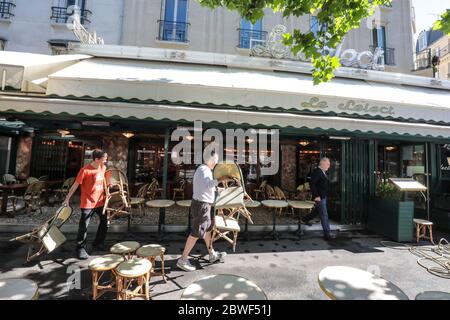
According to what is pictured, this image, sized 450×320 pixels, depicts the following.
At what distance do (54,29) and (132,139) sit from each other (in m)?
Result: 5.88

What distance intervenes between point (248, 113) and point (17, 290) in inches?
173

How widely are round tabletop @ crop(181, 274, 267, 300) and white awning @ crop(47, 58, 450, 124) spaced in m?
3.91

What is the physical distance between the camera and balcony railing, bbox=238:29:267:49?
10.6 metres

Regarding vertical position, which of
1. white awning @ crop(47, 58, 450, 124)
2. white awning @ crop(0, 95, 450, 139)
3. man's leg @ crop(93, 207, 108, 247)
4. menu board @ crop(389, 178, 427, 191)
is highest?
white awning @ crop(47, 58, 450, 124)

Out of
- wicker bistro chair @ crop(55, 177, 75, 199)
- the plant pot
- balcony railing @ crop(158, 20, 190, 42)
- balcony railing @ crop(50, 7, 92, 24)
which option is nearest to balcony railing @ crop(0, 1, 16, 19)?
balcony railing @ crop(50, 7, 92, 24)

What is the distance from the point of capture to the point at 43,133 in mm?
11141

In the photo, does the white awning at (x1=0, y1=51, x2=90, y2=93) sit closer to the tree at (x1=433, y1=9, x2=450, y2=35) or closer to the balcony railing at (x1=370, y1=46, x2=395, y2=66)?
the tree at (x1=433, y1=9, x2=450, y2=35)

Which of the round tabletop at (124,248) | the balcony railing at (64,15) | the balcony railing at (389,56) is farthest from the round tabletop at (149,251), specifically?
the balcony railing at (389,56)

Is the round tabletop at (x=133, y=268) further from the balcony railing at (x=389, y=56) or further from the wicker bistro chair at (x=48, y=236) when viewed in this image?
the balcony railing at (x=389, y=56)

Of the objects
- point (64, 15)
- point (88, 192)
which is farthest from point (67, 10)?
point (88, 192)

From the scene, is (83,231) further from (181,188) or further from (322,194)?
(181,188)

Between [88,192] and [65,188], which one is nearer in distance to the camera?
[88,192]

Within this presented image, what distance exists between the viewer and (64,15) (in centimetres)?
1019
